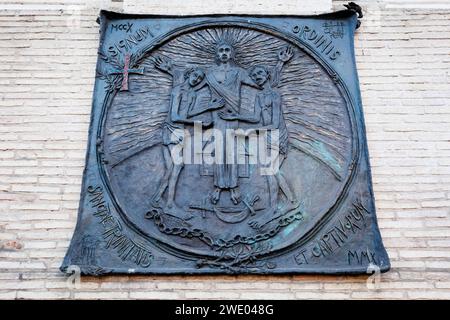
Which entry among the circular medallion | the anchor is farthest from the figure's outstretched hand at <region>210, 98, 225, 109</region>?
the anchor

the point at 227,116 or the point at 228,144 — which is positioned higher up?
the point at 227,116

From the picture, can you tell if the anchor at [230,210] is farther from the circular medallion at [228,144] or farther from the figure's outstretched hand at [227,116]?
the figure's outstretched hand at [227,116]

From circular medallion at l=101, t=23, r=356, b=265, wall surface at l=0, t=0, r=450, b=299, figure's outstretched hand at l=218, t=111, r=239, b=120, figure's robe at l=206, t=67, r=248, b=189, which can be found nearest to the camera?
wall surface at l=0, t=0, r=450, b=299

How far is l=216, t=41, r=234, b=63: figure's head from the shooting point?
14.5 feet

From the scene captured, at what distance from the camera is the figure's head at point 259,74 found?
14.3ft

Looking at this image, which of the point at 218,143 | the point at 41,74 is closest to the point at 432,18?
the point at 218,143

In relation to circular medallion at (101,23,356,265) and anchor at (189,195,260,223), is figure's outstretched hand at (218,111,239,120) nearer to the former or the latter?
circular medallion at (101,23,356,265)

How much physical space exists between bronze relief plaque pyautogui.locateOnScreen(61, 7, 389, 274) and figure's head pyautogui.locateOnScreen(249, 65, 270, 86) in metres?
0.01

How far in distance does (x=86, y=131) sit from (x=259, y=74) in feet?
4.71

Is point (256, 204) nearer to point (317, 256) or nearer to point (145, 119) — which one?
point (317, 256)

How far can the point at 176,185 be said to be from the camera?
403cm

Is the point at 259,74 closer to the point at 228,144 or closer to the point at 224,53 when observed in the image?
the point at 224,53

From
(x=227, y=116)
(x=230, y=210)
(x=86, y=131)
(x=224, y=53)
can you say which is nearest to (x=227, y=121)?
(x=227, y=116)

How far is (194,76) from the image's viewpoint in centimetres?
437
